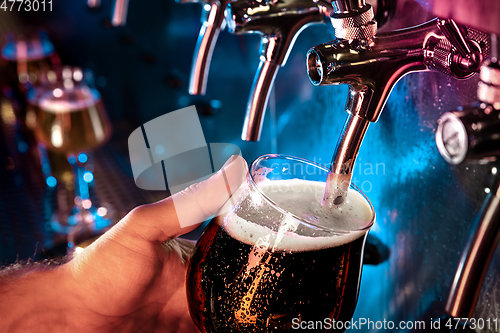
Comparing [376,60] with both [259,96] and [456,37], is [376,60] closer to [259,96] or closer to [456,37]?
[456,37]

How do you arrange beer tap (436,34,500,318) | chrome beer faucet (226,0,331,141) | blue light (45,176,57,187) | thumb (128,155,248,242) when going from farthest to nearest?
blue light (45,176,57,187), thumb (128,155,248,242), chrome beer faucet (226,0,331,141), beer tap (436,34,500,318)

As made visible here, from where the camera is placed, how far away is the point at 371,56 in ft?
1.18

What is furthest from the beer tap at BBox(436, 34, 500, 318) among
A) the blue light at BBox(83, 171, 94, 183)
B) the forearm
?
the blue light at BBox(83, 171, 94, 183)

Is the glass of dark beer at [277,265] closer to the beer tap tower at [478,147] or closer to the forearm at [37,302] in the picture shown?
the beer tap tower at [478,147]

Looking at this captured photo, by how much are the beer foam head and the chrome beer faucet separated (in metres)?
0.08

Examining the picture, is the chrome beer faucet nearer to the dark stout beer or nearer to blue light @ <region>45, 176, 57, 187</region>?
the dark stout beer

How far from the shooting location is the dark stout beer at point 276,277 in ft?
1.32

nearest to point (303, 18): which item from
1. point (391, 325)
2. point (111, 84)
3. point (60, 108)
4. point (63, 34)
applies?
point (391, 325)

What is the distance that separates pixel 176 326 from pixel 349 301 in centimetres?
42

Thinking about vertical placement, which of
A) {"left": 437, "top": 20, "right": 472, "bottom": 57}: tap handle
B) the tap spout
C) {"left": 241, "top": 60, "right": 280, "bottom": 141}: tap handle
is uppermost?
{"left": 437, "top": 20, "right": 472, "bottom": 57}: tap handle

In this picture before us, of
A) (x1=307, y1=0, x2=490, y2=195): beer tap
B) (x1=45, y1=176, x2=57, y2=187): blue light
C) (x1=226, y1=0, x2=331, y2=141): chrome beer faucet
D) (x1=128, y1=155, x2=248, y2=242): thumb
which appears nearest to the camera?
(x1=307, y1=0, x2=490, y2=195): beer tap

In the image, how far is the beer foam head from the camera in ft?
1.31

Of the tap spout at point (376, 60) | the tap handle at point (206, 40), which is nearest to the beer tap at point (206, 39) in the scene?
the tap handle at point (206, 40)

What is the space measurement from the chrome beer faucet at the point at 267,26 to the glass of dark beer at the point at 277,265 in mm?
80
